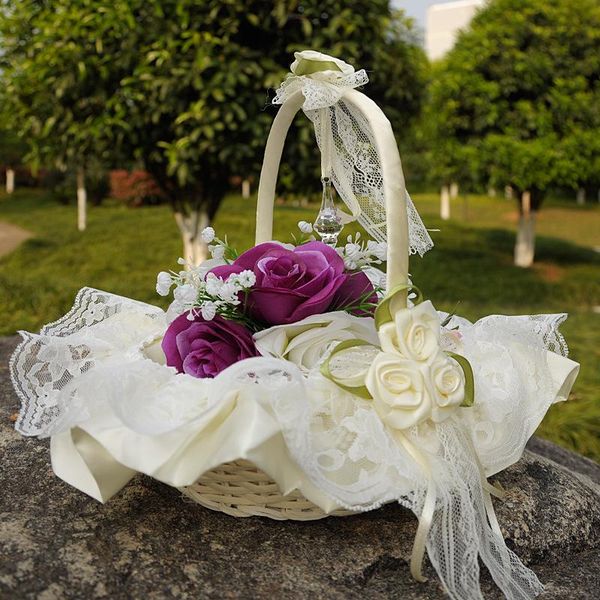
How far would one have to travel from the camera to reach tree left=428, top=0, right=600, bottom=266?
754cm

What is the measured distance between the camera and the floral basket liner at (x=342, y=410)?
106 centimetres

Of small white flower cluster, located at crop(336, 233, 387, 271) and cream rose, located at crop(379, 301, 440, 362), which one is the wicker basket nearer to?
cream rose, located at crop(379, 301, 440, 362)

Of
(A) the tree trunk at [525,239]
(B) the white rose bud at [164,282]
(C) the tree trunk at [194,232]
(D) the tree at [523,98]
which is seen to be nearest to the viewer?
(B) the white rose bud at [164,282]

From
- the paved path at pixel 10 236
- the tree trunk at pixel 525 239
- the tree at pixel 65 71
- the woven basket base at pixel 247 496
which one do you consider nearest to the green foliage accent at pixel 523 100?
the tree trunk at pixel 525 239

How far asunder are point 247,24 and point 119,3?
0.78 meters

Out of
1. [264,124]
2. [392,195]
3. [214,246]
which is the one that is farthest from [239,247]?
[392,195]

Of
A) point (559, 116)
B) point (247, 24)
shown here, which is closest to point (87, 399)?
point (247, 24)

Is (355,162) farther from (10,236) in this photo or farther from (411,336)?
(10,236)

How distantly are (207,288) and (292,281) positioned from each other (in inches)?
6.3

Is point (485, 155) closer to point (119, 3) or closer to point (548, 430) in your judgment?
point (119, 3)

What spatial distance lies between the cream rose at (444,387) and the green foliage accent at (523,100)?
6.68 meters

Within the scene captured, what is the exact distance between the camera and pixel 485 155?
764 centimetres

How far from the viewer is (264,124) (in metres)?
4.29

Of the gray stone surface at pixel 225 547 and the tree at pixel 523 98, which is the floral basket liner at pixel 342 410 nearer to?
the gray stone surface at pixel 225 547
